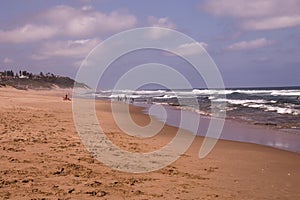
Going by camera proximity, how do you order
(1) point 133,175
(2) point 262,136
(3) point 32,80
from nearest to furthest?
1. (1) point 133,175
2. (2) point 262,136
3. (3) point 32,80

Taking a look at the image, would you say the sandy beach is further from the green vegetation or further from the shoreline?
the green vegetation

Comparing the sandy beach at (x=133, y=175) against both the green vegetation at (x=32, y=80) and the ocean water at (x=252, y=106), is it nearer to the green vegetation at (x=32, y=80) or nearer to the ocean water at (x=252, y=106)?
the ocean water at (x=252, y=106)

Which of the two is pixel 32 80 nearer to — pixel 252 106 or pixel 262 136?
pixel 252 106

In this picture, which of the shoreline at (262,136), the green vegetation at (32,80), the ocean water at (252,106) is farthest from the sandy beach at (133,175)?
the green vegetation at (32,80)

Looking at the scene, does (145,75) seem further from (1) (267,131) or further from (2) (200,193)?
(2) (200,193)

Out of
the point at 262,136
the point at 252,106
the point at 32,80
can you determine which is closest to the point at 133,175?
the point at 262,136

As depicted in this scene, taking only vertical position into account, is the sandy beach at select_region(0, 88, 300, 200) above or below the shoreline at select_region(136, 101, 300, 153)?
above

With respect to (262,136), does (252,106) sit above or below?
above

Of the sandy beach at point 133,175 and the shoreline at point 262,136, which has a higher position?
the sandy beach at point 133,175

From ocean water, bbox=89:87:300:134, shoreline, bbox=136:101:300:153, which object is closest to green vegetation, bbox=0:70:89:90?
ocean water, bbox=89:87:300:134

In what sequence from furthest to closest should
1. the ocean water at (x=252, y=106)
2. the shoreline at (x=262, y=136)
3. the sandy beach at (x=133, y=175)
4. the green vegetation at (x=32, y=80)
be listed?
the green vegetation at (x=32, y=80)
the ocean water at (x=252, y=106)
the shoreline at (x=262, y=136)
the sandy beach at (x=133, y=175)

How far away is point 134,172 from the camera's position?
7.87 meters

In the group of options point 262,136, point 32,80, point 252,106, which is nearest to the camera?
point 262,136

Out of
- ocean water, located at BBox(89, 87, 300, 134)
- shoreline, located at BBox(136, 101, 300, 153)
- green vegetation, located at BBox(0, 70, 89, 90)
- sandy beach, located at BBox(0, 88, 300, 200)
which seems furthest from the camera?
green vegetation, located at BBox(0, 70, 89, 90)
